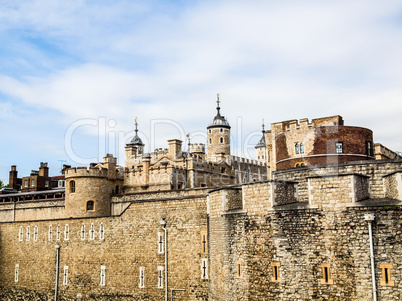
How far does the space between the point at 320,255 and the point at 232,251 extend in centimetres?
471

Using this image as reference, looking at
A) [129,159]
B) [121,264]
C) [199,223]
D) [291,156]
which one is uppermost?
[129,159]

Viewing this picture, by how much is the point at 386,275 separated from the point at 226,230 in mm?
7698

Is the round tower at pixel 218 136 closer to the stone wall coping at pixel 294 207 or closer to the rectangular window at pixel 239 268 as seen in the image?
the rectangular window at pixel 239 268

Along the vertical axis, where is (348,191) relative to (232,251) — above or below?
above

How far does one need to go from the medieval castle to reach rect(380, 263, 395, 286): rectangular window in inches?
1.4

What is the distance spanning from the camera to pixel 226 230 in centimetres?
2331

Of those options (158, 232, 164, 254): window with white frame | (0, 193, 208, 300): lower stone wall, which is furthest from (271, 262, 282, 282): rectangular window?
(158, 232, 164, 254): window with white frame

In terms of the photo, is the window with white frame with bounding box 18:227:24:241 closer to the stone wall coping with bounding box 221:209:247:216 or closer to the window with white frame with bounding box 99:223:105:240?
the window with white frame with bounding box 99:223:105:240

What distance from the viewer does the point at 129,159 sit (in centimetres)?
6812

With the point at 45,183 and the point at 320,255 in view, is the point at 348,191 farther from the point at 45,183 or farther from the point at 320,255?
the point at 45,183

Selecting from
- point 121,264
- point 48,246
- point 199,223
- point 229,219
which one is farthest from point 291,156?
point 48,246

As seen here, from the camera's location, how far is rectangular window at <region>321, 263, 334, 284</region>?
744 inches

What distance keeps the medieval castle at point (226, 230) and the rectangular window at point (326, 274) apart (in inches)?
1.5

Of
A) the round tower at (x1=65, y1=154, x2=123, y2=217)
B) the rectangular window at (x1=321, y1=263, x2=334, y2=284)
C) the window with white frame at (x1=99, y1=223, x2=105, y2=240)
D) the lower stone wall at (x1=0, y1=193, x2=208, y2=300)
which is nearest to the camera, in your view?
the rectangular window at (x1=321, y1=263, x2=334, y2=284)
